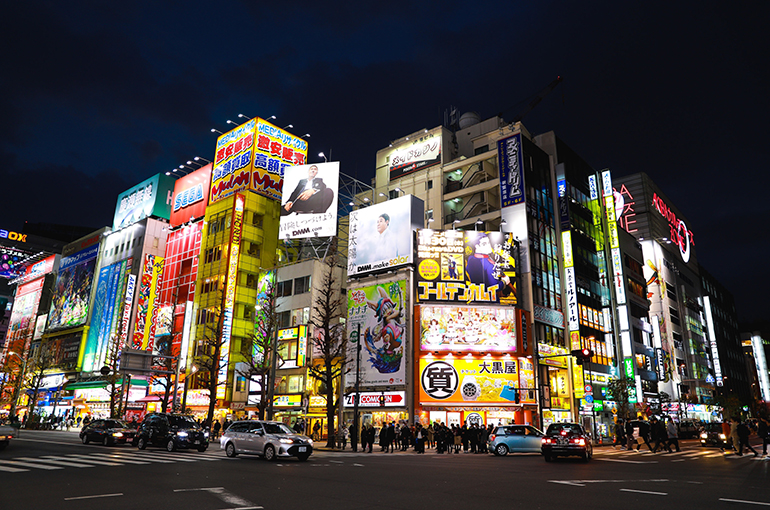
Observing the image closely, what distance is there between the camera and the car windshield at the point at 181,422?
25203 mm

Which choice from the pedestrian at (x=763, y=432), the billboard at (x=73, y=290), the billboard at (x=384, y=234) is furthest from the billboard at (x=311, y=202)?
the billboard at (x=73, y=290)

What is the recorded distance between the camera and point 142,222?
7519cm

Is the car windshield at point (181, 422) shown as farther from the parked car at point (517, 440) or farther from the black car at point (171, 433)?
the parked car at point (517, 440)

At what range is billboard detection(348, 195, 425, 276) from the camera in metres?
46.1

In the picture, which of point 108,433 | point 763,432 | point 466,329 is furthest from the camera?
point 466,329

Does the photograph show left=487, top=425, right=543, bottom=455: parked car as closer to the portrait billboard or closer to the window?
the window

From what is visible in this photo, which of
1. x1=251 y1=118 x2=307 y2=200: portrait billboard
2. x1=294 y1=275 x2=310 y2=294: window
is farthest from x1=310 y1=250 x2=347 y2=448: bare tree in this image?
x1=251 y1=118 x2=307 y2=200: portrait billboard

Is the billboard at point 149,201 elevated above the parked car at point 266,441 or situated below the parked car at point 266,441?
above

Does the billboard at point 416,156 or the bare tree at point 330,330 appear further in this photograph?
the billboard at point 416,156

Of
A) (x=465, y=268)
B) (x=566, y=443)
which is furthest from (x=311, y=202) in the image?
(x=566, y=443)

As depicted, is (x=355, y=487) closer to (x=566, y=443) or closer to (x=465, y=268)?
(x=566, y=443)

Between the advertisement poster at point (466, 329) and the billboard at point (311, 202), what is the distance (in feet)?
49.4

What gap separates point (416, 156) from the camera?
63.7 meters

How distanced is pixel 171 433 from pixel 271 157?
46551 millimetres
